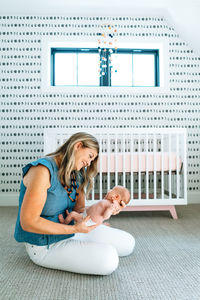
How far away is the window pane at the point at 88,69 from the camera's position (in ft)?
10.7

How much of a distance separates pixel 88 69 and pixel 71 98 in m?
0.50

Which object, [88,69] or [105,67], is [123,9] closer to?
[105,67]

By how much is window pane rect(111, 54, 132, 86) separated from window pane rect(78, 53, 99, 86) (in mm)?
206

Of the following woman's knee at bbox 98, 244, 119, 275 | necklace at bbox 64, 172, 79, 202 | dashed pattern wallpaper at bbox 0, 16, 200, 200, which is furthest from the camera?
dashed pattern wallpaper at bbox 0, 16, 200, 200

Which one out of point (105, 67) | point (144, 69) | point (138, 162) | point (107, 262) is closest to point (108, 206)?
point (107, 262)

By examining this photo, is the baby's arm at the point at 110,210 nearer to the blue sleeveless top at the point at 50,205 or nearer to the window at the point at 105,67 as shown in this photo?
the blue sleeveless top at the point at 50,205

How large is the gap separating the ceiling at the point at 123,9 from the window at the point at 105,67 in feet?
1.32

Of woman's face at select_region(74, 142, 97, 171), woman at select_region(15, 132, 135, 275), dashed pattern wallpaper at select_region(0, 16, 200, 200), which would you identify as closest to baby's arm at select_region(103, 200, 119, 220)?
woman at select_region(15, 132, 135, 275)

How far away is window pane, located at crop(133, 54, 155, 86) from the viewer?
10.9 ft

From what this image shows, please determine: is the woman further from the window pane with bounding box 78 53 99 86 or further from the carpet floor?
the window pane with bounding box 78 53 99 86

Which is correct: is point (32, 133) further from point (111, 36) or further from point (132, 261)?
point (132, 261)

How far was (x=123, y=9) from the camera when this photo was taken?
296cm

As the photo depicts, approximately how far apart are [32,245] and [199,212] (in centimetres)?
180

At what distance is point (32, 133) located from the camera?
9.90 ft
